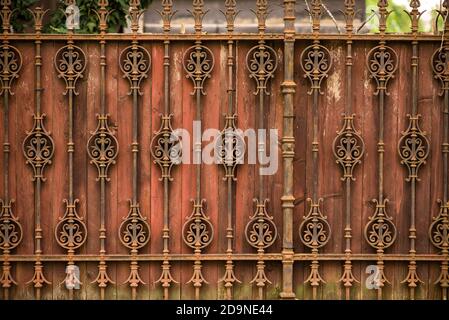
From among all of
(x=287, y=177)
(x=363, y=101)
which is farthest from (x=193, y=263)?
(x=363, y=101)

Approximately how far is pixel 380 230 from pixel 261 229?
38.0 inches

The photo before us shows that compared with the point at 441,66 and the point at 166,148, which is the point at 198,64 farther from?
the point at 441,66

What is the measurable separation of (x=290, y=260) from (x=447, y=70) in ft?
6.59

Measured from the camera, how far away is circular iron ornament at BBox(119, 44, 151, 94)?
639 centimetres

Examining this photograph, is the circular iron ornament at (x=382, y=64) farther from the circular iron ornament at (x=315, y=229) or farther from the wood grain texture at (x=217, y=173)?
the circular iron ornament at (x=315, y=229)

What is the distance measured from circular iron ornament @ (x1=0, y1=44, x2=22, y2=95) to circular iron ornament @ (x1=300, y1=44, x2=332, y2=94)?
7.57 feet

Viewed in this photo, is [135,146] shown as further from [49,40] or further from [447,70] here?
[447,70]

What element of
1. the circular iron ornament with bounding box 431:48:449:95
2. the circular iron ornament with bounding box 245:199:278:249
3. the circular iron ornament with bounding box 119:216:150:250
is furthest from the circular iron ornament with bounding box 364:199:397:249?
the circular iron ornament with bounding box 119:216:150:250

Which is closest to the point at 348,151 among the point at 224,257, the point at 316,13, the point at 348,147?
the point at 348,147

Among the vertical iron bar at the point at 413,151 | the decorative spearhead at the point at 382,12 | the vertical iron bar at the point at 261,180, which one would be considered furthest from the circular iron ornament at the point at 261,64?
the vertical iron bar at the point at 413,151

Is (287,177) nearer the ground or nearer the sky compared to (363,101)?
nearer the ground

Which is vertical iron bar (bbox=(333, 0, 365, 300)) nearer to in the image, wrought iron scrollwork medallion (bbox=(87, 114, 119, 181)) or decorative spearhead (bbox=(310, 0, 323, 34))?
decorative spearhead (bbox=(310, 0, 323, 34))

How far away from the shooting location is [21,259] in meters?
6.36

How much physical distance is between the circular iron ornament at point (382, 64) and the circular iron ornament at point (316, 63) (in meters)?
0.34
